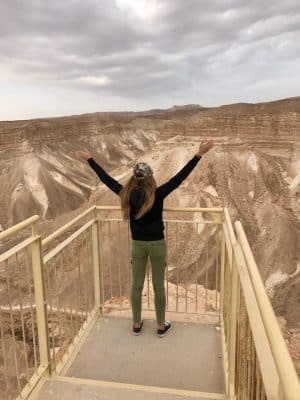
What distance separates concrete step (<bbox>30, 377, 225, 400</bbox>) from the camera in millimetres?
3387

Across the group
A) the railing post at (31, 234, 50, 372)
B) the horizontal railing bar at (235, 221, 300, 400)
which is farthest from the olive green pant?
the horizontal railing bar at (235, 221, 300, 400)

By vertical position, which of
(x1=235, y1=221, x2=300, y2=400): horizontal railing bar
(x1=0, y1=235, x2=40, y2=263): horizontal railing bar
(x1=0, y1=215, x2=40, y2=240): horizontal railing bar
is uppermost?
(x1=235, y1=221, x2=300, y2=400): horizontal railing bar

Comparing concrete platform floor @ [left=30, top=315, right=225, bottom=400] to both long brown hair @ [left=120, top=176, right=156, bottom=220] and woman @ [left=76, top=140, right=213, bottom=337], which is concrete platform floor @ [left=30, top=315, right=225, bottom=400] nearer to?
woman @ [left=76, top=140, right=213, bottom=337]

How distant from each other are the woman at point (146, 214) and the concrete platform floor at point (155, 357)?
1.04 ft

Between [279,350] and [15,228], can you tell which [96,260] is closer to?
[15,228]

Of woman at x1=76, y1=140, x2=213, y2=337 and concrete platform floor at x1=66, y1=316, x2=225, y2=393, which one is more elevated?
woman at x1=76, y1=140, x2=213, y2=337

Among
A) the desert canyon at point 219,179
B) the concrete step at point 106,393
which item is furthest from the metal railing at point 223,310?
the desert canyon at point 219,179

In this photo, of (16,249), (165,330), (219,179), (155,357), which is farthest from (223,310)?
(219,179)

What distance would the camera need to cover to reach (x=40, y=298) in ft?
12.0

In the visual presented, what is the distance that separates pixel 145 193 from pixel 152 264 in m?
0.83

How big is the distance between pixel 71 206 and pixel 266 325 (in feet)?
122

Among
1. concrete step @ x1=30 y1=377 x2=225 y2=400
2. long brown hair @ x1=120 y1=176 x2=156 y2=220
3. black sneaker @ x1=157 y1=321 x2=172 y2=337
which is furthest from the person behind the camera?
black sneaker @ x1=157 y1=321 x2=172 y2=337

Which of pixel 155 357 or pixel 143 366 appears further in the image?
pixel 155 357

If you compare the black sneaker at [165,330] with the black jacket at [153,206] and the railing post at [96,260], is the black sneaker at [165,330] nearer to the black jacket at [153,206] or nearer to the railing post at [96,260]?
the railing post at [96,260]
